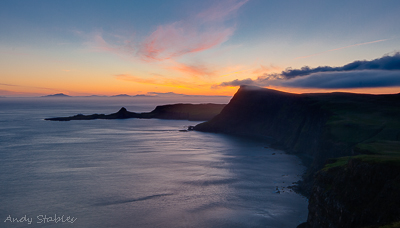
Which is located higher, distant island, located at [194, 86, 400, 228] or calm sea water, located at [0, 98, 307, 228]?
distant island, located at [194, 86, 400, 228]

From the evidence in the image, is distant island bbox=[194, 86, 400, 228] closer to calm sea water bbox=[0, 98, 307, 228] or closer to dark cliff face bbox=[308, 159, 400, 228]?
dark cliff face bbox=[308, 159, 400, 228]

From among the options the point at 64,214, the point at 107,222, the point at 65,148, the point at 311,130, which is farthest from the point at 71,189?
the point at 311,130

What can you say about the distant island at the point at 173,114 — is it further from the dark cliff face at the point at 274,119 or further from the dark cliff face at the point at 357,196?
the dark cliff face at the point at 357,196

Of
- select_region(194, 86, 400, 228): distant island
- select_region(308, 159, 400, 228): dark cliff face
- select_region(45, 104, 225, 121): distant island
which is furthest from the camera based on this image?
select_region(45, 104, 225, 121): distant island

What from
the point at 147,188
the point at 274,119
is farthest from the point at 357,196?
the point at 274,119

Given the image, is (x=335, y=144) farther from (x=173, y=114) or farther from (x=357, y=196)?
(x=173, y=114)
